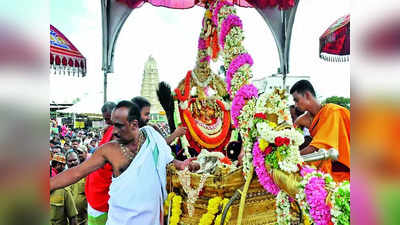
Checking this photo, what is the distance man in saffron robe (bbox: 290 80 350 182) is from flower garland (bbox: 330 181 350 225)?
1003mm

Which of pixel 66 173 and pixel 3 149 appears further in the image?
pixel 66 173

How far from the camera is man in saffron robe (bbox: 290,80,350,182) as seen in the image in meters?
2.85

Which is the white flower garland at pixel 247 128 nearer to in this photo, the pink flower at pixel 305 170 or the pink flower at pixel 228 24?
the pink flower at pixel 305 170

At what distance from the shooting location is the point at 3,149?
17.5 inches

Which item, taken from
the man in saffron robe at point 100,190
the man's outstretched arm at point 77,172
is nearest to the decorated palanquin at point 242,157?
the man in saffron robe at point 100,190

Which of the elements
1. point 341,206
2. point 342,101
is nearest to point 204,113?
point 342,101

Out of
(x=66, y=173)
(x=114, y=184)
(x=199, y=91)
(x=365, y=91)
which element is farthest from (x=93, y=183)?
(x=365, y=91)

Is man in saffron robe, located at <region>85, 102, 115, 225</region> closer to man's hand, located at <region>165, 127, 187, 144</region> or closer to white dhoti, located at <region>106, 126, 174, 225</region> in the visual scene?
white dhoti, located at <region>106, 126, 174, 225</region>

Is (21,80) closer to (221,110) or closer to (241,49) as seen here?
(241,49)

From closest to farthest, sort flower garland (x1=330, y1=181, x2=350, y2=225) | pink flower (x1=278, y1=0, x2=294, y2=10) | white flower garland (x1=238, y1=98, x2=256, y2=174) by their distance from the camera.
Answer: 1. flower garland (x1=330, y1=181, x2=350, y2=225)
2. white flower garland (x1=238, y1=98, x2=256, y2=174)
3. pink flower (x1=278, y1=0, x2=294, y2=10)

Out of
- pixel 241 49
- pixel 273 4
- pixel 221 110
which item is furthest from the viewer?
pixel 273 4

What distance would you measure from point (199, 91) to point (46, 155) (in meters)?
4.05

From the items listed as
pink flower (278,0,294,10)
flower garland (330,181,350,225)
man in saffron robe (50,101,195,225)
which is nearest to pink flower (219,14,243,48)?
man in saffron robe (50,101,195,225)

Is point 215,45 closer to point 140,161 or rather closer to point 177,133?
point 177,133
